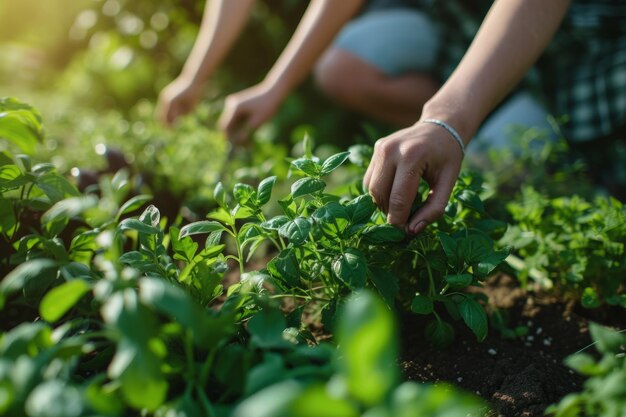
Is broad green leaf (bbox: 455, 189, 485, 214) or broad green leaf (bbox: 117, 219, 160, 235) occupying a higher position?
broad green leaf (bbox: 117, 219, 160, 235)

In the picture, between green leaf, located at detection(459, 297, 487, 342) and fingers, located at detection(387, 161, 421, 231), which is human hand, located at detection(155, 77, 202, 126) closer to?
fingers, located at detection(387, 161, 421, 231)

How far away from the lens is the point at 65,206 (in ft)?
2.53

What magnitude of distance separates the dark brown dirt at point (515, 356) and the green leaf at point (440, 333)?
0.07 m

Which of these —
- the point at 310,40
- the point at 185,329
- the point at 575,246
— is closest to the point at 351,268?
the point at 185,329

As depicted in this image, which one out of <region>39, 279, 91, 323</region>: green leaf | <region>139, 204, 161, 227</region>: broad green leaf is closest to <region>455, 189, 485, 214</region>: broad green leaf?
<region>139, 204, 161, 227</region>: broad green leaf

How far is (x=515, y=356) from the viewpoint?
1.24m

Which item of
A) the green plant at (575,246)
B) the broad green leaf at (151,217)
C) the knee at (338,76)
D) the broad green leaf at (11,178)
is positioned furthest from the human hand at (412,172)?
the knee at (338,76)

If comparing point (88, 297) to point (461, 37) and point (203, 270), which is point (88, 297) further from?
point (461, 37)

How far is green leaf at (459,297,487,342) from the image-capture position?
3.33ft

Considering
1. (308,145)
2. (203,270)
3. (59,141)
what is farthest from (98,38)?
(203,270)

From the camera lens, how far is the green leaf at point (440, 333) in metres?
1.16

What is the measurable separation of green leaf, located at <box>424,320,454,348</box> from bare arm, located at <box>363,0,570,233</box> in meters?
0.23

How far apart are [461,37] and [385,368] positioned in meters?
2.39

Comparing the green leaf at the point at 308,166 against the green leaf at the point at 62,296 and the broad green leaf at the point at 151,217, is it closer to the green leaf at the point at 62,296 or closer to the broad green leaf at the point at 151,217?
the broad green leaf at the point at 151,217
